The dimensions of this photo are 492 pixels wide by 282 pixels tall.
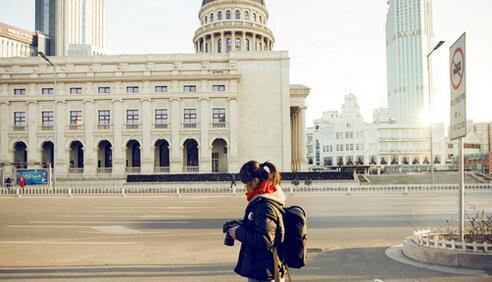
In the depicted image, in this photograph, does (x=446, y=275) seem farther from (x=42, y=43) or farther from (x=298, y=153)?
(x=42, y=43)

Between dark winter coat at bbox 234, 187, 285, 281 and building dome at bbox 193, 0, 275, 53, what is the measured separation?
213ft

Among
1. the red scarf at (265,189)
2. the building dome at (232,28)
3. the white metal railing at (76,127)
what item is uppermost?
the building dome at (232,28)

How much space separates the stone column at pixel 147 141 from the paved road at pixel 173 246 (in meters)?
33.0

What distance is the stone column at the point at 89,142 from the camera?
161 ft

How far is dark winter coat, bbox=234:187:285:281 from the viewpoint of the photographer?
3.55 metres

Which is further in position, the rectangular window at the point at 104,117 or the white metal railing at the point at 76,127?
the rectangular window at the point at 104,117

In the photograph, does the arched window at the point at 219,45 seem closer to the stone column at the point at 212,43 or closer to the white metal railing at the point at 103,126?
the stone column at the point at 212,43

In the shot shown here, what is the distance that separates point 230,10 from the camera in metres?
69.4

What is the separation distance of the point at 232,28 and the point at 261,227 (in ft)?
220

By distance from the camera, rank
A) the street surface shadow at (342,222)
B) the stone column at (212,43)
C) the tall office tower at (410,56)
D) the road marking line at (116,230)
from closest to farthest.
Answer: the road marking line at (116,230), the street surface shadow at (342,222), the stone column at (212,43), the tall office tower at (410,56)

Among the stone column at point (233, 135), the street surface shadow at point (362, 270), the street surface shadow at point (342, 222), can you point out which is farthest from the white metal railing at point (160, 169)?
the street surface shadow at point (362, 270)

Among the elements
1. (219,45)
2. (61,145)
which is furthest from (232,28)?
(61,145)

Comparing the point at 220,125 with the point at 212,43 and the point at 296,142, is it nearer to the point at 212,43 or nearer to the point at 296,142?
the point at 296,142

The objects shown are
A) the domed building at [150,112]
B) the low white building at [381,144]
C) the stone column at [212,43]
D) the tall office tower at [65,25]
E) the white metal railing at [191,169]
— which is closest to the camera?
the domed building at [150,112]
